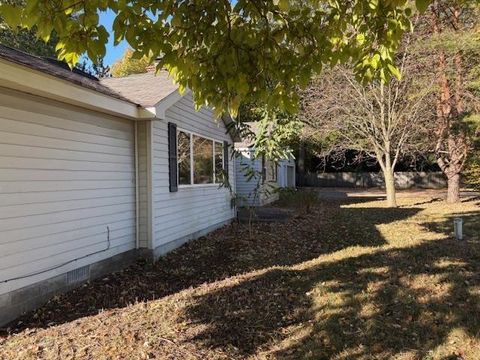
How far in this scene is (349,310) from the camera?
5223 millimetres

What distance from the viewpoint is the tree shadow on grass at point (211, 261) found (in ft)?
18.9

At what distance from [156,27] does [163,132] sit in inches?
226

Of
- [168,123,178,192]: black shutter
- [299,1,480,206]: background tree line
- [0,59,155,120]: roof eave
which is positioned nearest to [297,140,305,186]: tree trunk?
[299,1,480,206]: background tree line

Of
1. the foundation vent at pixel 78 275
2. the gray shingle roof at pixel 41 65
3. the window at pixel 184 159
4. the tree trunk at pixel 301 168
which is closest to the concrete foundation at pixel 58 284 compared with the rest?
the foundation vent at pixel 78 275

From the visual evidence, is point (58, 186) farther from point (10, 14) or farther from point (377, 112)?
point (377, 112)

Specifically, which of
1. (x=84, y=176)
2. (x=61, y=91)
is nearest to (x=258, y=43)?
(x=61, y=91)

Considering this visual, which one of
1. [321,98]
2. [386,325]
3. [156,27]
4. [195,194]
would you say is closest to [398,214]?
[321,98]

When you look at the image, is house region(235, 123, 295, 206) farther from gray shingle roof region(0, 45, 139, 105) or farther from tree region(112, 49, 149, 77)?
tree region(112, 49, 149, 77)

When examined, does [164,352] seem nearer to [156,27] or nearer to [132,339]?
[132,339]

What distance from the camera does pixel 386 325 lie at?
188 inches

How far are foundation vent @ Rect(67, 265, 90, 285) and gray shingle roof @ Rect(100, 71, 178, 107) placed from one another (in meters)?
2.88

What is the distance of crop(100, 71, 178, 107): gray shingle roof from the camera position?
27.0 ft

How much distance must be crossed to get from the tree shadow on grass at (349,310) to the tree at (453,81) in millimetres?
12287

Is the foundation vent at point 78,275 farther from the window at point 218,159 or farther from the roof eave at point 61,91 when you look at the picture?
the window at point 218,159
